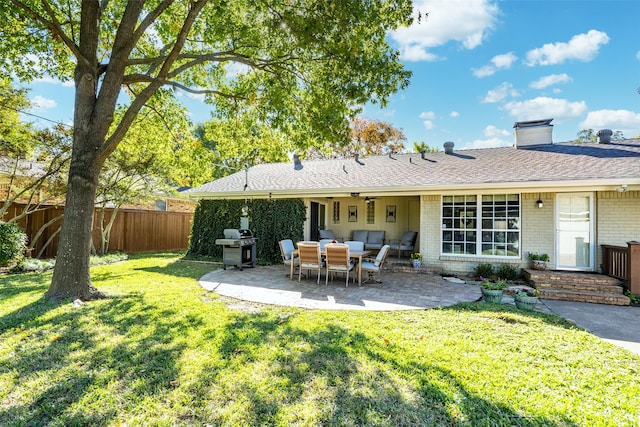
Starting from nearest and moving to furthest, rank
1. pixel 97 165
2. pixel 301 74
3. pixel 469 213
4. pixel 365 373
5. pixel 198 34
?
pixel 365 373 < pixel 97 165 < pixel 301 74 < pixel 198 34 < pixel 469 213

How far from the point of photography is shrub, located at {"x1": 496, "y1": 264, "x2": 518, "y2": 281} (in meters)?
8.90

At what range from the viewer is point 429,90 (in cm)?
1458

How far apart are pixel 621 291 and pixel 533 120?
7895 millimetres

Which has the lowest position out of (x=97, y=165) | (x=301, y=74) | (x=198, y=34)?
(x=97, y=165)

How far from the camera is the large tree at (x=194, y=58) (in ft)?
18.3

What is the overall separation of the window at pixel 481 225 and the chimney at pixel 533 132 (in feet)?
15.6

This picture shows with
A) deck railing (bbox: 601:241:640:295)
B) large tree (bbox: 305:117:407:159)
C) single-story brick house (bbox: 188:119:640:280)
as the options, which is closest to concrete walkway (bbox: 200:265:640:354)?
deck railing (bbox: 601:241:640:295)

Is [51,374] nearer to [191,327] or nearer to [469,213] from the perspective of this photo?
[191,327]

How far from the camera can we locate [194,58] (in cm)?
740

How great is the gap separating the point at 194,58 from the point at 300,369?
758 centimetres

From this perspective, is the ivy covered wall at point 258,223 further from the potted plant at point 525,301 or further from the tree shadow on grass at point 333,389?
the tree shadow on grass at point 333,389

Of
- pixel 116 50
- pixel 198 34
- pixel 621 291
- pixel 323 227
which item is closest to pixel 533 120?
pixel 621 291

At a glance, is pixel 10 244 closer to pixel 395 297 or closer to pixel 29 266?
pixel 29 266

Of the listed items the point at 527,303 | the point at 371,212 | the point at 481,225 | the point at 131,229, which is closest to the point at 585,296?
the point at 527,303
